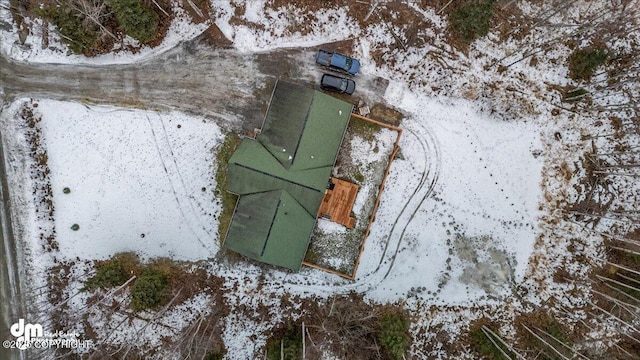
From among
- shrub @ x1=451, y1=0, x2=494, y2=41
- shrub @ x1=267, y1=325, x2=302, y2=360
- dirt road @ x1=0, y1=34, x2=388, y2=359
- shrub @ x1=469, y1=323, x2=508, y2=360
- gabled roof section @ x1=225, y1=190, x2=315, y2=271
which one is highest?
shrub @ x1=451, y1=0, x2=494, y2=41

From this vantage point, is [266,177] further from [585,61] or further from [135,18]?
[585,61]

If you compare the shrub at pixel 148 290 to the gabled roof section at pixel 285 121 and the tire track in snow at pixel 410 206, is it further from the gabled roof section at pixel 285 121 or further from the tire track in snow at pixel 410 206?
the tire track in snow at pixel 410 206

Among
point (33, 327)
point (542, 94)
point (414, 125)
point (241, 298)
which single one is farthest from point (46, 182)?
point (542, 94)

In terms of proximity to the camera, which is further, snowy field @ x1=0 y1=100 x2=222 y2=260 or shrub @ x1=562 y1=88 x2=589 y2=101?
shrub @ x1=562 y1=88 x2=589 y2=101

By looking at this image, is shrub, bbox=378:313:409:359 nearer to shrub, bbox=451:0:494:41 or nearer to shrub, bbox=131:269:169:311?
shrub, bbox=131:269:169:311

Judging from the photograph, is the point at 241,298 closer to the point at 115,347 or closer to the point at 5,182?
the point at 115,347

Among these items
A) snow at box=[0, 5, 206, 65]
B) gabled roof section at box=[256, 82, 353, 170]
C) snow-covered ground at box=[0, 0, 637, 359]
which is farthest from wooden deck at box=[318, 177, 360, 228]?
snow at box=[0, 5, 206, 65]

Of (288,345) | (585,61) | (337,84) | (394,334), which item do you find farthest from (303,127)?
(585,61)
